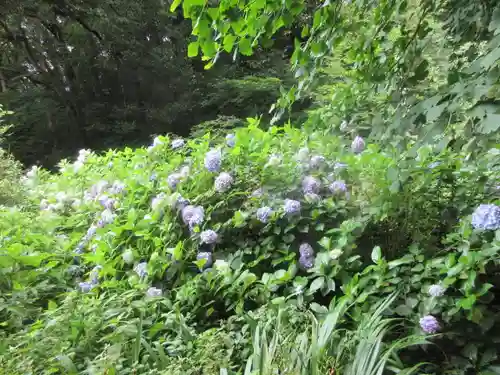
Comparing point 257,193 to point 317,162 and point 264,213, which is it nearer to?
point 264,213

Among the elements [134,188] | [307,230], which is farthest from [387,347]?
[134,188]

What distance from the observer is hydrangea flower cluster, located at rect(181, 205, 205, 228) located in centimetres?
216

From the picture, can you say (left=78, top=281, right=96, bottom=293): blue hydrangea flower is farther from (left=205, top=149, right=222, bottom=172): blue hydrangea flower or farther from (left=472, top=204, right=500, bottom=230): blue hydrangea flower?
(left=472, top=204, right=500, bottom=230): blue hydrangea flower

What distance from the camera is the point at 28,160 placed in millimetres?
8750

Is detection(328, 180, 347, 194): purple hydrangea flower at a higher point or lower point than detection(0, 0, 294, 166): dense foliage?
lower

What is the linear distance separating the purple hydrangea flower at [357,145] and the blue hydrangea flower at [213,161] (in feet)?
2.22

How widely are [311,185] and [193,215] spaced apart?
55cm

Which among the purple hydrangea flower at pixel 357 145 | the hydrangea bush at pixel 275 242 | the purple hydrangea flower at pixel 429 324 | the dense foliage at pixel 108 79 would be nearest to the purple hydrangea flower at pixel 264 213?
the hydrangea bush at pixel 275 242

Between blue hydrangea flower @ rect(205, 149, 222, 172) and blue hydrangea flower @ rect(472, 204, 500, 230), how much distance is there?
1.18 metres

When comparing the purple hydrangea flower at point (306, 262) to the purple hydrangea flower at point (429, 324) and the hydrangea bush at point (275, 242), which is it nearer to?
the hydrangea bush at point (275, 242)

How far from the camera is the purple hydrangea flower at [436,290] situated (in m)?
1.65

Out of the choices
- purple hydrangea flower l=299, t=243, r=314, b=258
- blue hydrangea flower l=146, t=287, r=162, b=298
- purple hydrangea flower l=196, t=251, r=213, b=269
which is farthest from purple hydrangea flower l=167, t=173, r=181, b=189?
purple hydrangea flower l=299, t=243, r=314, b=258

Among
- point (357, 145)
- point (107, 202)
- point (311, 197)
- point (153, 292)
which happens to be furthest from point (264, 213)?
point (107, 202)

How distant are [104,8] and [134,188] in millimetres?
7060
